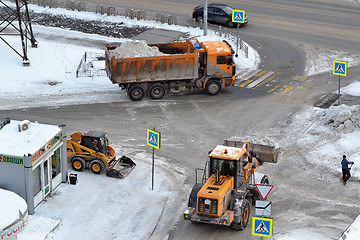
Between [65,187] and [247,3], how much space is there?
1195 inches

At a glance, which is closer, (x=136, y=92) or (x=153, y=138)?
(x=153, y=138)

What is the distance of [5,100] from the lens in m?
35.4

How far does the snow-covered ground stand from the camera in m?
22.8

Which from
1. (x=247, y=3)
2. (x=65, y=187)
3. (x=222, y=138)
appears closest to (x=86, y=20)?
(x=247, y=3)

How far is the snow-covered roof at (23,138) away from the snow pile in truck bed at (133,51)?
10.1 meters

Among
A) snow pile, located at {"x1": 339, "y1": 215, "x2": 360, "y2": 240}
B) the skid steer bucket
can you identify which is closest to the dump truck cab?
the skid steer bucket

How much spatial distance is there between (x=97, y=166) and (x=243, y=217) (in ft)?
24.4

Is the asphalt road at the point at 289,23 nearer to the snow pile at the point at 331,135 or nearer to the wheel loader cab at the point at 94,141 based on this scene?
the snow pile at the point at 331,135

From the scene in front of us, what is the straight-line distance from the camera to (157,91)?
35344mm

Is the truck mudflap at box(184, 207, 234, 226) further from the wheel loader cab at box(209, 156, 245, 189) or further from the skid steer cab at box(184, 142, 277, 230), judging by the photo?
the wheel loader cab at box(209, 156, 245, 189)

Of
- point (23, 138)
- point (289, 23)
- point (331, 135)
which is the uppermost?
point (289, 23)

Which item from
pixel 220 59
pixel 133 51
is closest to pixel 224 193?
pixel 220 59

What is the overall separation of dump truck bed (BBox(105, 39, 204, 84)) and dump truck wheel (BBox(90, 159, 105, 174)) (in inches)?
336

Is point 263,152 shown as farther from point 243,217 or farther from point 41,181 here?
point 41,181
